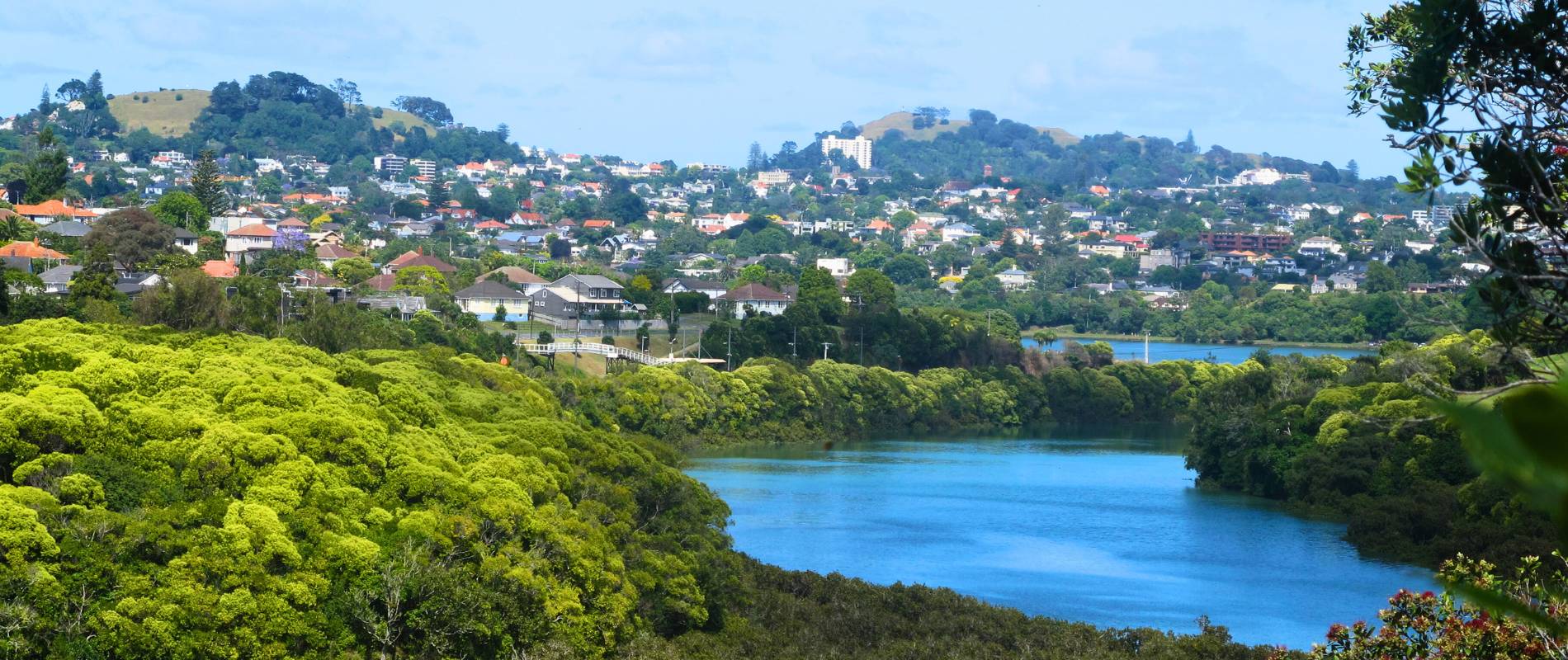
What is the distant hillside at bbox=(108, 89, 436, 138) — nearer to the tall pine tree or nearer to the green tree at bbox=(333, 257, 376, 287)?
the tall pine tree

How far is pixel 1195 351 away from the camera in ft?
255

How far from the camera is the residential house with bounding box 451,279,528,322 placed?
57094 millimetres

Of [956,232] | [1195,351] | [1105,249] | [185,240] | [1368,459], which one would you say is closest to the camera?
[1368,459]

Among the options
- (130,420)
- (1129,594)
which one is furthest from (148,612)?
(1129,594)

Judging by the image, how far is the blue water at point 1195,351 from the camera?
7200cm

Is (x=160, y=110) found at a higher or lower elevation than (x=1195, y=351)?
higher

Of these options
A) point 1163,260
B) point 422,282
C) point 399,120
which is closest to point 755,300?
point 422,282

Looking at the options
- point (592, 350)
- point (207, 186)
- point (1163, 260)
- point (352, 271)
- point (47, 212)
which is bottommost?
point (592, 350)

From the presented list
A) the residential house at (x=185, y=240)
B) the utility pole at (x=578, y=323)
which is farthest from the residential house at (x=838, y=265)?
the residential house at (x=185, y=240)

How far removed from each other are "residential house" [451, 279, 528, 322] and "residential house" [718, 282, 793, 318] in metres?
8.31

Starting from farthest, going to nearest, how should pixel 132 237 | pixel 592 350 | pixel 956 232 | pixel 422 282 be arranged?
pixel 956 232 < pixel 422 282 < pixel 132 237 < pixel 592 350

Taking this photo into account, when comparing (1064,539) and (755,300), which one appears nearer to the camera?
(1064,539)

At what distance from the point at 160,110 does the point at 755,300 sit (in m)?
112

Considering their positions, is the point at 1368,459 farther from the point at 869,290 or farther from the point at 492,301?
the point at 492,301
